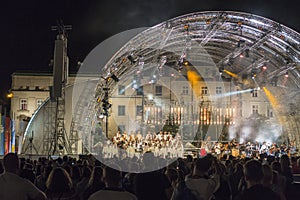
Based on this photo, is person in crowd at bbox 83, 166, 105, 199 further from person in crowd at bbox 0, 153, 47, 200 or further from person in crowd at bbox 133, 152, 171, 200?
person in crowd at bbox 0, 153, 47, 200

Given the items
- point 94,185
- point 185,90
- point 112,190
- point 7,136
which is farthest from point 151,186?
point 185,90

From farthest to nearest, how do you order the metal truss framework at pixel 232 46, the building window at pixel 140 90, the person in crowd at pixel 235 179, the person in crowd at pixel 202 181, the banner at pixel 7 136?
the building window at pixel 140 90 < the banner at pixel 7 136 < the metal truss framework at pixel 232 46 < the person in crowd at pixel 235 179 < the person in crowd at pixel 202 181

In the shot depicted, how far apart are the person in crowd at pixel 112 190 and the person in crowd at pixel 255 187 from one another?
3.57 feet

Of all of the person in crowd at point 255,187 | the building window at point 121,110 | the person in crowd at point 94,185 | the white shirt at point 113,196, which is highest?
the building window at point 121,110

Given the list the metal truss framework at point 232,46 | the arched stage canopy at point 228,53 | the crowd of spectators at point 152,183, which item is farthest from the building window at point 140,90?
the crowd of spectators at point 152,183

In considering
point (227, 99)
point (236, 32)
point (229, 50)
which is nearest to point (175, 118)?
point (227, 99)

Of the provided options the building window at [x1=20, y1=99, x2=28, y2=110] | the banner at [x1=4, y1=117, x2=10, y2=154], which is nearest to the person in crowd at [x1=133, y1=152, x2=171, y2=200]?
the banner at [x1=4, y1=117, x2=10, y2=154]

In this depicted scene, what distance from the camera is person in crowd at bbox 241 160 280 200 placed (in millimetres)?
4164

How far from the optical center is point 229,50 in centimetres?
3691

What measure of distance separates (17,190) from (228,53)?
34.2 metres

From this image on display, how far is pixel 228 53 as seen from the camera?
124 ft

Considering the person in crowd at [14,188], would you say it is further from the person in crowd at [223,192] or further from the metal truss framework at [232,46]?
the metal truss framework at [232,46]

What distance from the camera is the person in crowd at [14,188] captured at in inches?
184

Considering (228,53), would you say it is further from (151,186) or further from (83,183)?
(151,186)
